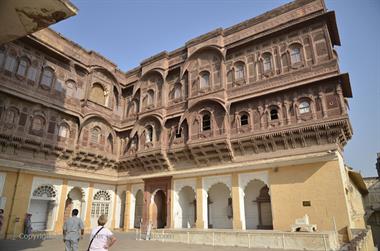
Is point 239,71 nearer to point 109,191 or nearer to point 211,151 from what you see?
point 211,151

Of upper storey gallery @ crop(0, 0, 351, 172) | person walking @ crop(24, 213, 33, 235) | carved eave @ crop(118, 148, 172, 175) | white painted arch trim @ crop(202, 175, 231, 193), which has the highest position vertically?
upper storey gallery @ crop(0, 0, 351, 172)

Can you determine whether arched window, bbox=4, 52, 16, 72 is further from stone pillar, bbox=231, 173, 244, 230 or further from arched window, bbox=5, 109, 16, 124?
stone pillar, bbox=231, 173, 244, 230

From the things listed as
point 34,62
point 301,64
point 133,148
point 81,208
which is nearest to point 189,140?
point 133,148

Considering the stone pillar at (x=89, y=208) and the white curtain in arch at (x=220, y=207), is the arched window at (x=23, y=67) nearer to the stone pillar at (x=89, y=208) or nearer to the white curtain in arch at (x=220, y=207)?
the stone pillar at (x=89, y=208)

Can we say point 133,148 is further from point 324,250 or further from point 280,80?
point 324,250

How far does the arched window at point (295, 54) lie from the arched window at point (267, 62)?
126 cm

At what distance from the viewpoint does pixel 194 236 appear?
1201 centimetres

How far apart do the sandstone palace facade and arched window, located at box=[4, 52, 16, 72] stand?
0.06 m

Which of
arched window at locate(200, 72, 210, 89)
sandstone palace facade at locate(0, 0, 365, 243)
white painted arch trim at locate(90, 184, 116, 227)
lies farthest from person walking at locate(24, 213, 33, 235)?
arched window at locate(200, 72, 210, 89)

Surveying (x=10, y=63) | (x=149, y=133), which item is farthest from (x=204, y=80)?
(x=10, y=63)

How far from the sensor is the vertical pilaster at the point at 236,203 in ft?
48.5

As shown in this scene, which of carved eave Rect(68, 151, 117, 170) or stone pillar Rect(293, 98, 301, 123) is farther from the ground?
stone pillar Rect(293, 98, 301, 123)

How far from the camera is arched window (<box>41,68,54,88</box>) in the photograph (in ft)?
57.5

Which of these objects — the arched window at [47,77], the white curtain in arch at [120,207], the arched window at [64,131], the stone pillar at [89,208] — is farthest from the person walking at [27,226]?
the arched window at [47,77]
